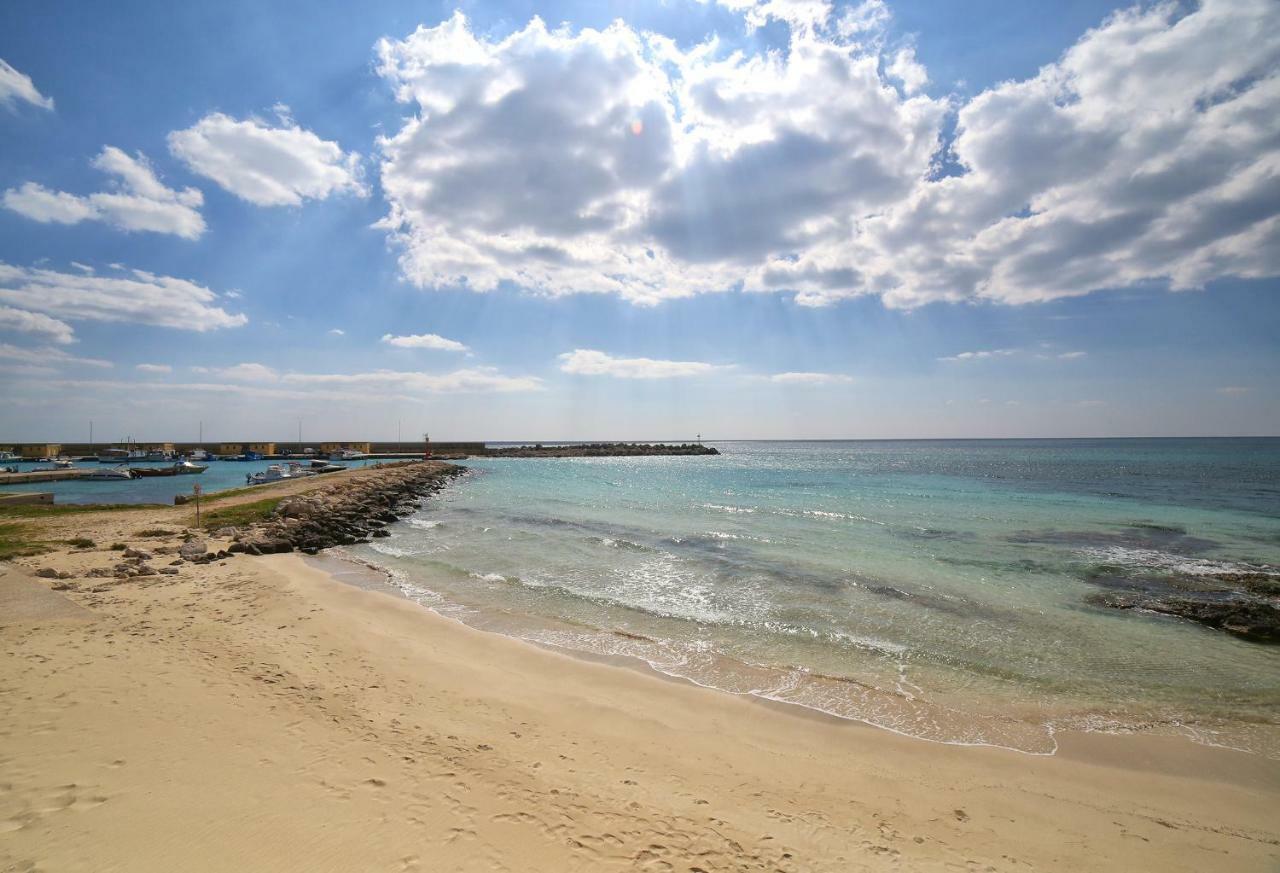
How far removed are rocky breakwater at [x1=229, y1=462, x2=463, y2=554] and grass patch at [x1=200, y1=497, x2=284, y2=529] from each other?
16.5 inches

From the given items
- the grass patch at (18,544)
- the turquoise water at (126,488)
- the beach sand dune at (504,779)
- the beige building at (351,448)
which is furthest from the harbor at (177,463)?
the beach sand dune at (504,779)

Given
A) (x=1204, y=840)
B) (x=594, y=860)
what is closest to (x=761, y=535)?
(x=1204, y=840)

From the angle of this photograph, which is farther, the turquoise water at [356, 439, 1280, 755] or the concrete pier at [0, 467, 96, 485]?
the concrete pier at [0, 467, 96, 485]

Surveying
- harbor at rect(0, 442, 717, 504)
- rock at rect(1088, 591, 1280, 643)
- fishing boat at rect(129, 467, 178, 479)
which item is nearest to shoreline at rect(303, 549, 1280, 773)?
rock at rect(1088, 591, 1280, 643)

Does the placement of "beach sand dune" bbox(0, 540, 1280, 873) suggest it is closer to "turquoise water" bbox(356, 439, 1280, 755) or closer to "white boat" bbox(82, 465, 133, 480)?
"turquoise water" bbox(356, 439, 1280, 755)

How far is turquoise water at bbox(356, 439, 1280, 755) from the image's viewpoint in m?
7.97

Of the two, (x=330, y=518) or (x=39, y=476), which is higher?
A: (x=330, y=518)

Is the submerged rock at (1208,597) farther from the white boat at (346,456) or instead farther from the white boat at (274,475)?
the white boat at (346,456)

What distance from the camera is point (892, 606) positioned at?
12.3 metres

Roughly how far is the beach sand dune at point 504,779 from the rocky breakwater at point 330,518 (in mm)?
8725

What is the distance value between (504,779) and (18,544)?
58.4 feet

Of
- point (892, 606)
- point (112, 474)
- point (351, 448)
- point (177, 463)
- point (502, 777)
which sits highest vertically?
point (351, 448)

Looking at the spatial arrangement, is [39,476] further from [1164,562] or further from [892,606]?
[1164,562]

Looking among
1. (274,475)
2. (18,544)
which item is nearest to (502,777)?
(18,544)
